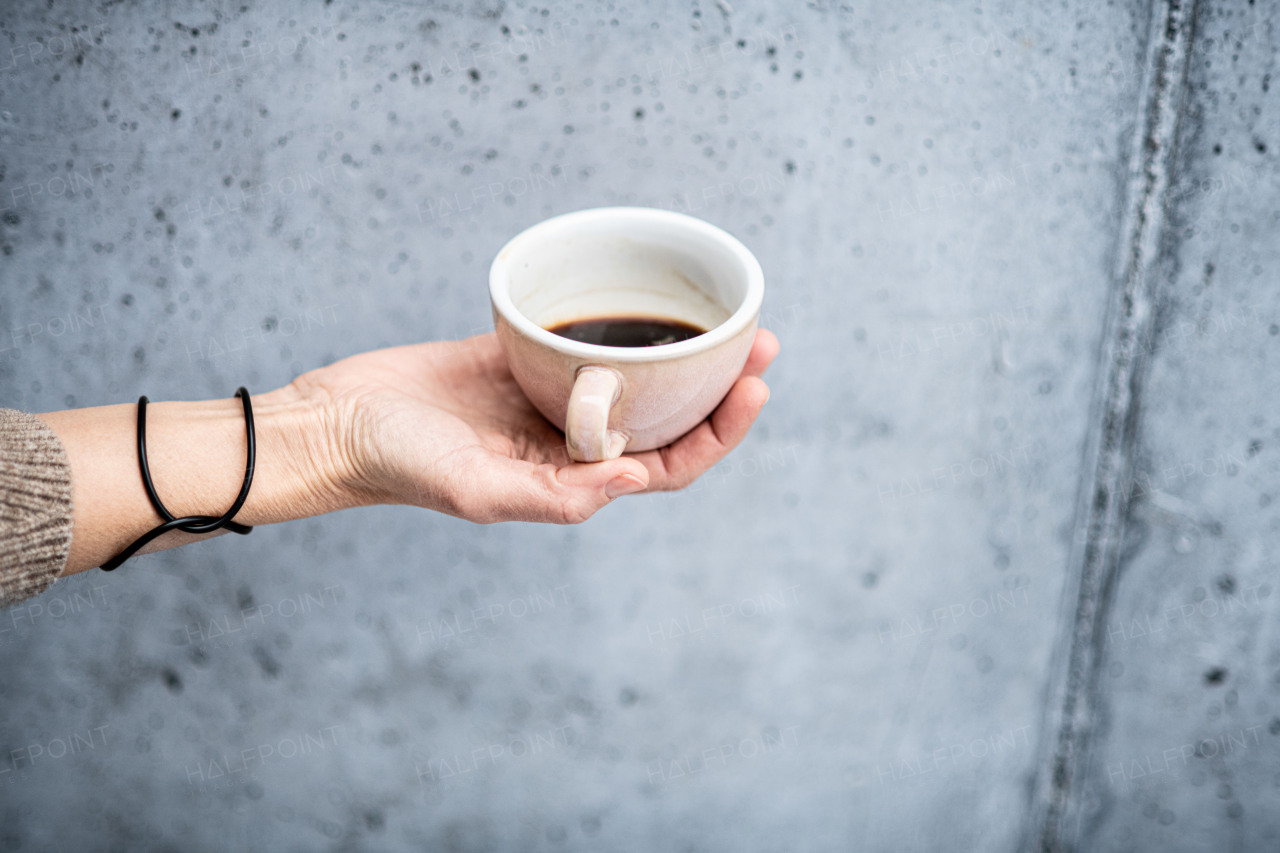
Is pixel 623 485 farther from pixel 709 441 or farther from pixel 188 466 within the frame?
pixel 188 466

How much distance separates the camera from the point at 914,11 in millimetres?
927

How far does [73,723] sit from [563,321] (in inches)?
41.2

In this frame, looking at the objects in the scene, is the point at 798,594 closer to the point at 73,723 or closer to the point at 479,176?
the point at 479,176

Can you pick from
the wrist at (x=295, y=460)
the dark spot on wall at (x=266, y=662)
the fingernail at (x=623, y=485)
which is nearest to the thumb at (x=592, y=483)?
the fingernail at (x=623, y=485)

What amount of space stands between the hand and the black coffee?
0.27 ft

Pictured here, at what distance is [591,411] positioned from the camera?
1.99ft

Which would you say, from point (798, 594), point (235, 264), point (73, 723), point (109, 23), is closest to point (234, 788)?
point (73, 723)

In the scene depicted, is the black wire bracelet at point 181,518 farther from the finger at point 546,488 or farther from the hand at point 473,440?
the finger at point 546,488

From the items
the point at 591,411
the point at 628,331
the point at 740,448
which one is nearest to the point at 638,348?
the point at 591,411

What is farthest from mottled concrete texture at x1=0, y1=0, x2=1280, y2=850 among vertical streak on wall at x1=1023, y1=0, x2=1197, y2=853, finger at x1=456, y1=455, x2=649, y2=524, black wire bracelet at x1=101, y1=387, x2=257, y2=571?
finger at x1=456, y1=455, x2=649, y2=524

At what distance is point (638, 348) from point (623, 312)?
0.67 ft

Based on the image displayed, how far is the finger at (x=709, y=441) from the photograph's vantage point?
2.50ft

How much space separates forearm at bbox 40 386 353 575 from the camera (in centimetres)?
75

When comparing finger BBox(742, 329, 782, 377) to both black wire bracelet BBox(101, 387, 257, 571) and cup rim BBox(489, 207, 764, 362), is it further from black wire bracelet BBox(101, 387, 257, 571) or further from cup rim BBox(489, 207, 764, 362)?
black wire bracelet BBox(101, 387, 257, 571)
